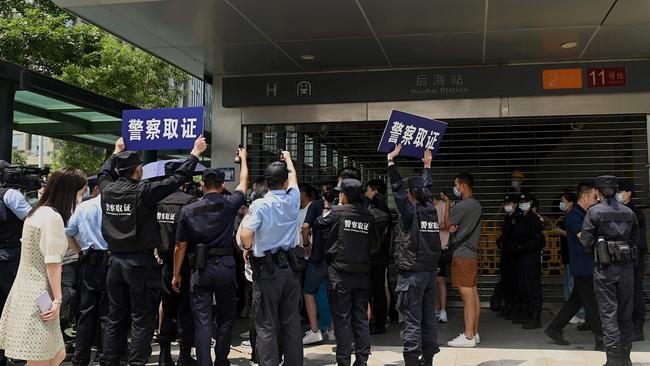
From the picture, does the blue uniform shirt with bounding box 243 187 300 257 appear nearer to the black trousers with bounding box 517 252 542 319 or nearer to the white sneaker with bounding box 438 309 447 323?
the white sneaker with bounding box 438 309 447 323

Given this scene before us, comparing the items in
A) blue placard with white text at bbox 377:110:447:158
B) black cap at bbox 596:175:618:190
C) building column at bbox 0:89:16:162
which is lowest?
black cap at bbox 596:175:618:190

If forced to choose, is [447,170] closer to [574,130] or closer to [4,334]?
[574,130]

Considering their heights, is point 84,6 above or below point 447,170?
above

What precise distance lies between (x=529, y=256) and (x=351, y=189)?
10.8ft

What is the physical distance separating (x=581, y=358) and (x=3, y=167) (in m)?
6.23

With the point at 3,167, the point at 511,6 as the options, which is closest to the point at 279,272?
the point at 3,167

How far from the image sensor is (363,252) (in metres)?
5.25

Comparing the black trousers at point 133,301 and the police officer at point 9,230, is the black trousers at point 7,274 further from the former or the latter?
the black trousers at point 133,301

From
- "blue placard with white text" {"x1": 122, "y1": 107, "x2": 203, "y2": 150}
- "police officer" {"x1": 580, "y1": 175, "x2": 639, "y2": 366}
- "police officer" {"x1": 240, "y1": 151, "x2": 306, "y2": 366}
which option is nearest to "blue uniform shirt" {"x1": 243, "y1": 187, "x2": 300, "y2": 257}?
"police officer" {"x1": 240, "y1": 151, "x2": 306, "y2": 366}

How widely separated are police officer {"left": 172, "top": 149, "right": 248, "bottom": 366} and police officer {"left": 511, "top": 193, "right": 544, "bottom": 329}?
4.09 meters

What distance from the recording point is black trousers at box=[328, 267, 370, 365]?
16.9 ft

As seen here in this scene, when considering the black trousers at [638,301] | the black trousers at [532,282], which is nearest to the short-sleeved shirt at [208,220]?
the black trousers at [532,282]

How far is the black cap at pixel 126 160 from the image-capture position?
15.1ft

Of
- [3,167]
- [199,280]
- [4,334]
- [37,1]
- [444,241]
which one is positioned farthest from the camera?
[37,1]
